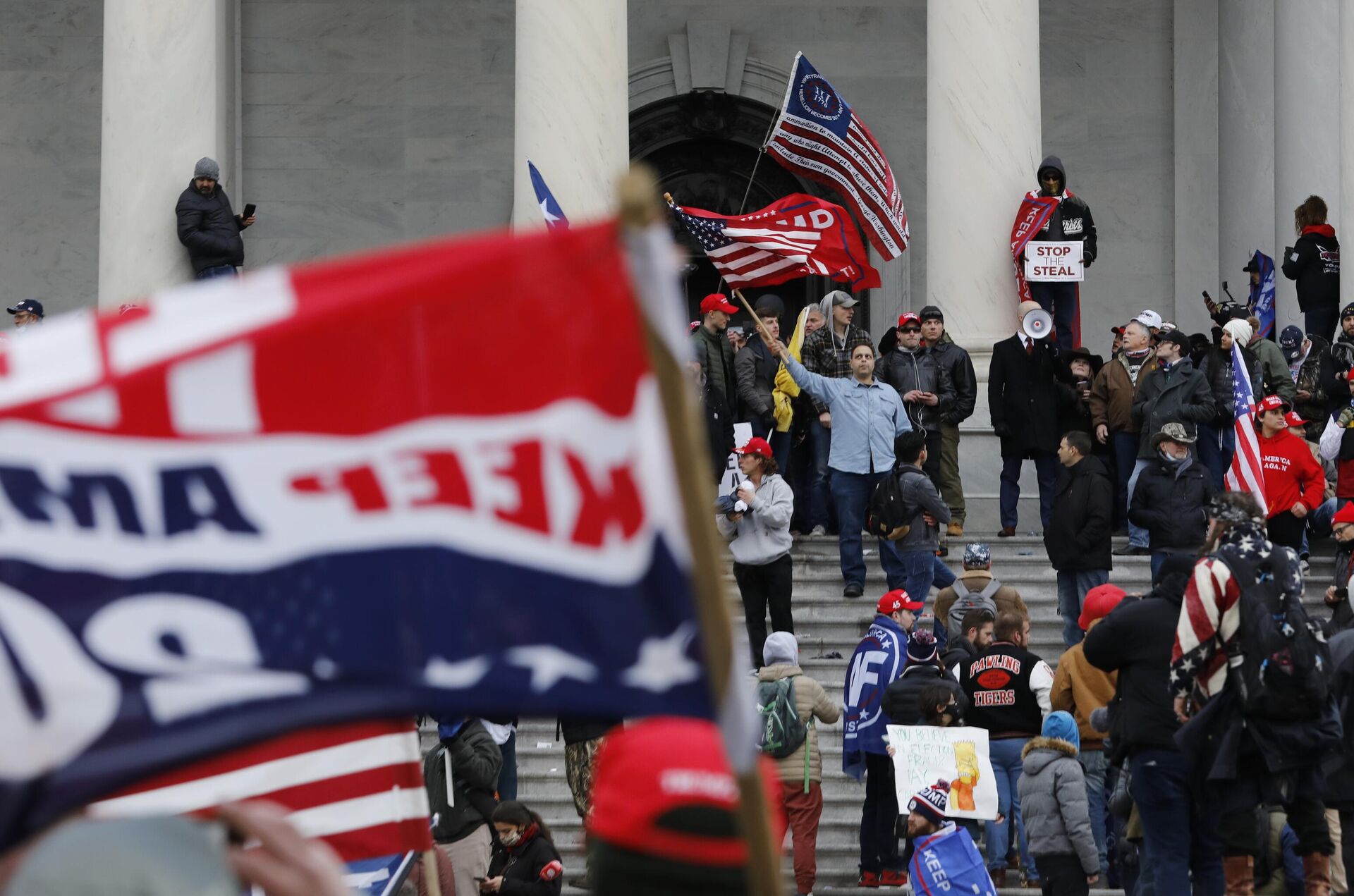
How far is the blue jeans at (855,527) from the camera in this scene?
1534 cm

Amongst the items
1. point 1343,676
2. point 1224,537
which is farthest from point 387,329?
point 1343,676

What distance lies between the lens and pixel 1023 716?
39.3 ft

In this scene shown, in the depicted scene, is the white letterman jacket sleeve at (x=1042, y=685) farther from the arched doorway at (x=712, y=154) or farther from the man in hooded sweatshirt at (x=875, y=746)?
the arched doorway at (x=712, y=154)

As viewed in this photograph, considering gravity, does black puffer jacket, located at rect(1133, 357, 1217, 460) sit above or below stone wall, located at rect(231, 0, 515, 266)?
below

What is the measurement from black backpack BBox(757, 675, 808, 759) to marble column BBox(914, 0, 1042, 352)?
6575mm

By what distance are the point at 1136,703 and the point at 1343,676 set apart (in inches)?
44.5

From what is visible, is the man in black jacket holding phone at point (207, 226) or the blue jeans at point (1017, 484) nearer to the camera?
the blue jeans at point (1017, 484)

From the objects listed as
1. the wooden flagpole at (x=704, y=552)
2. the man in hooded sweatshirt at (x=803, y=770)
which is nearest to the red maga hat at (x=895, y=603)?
the man in hooded sweatshirt at (x=803, y=770)

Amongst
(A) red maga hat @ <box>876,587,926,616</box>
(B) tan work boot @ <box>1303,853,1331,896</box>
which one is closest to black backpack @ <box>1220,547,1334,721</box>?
(B) tan work boot @ <box>1303,853,1331,896</box>

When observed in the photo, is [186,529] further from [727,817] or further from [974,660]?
[974,660]

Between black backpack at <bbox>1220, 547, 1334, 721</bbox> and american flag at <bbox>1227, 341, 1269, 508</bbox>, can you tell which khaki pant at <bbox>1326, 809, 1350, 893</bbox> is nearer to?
black backpack at <bbox>1220, 547, 1334, 721</bbox>

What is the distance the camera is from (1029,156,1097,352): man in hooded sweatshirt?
1786 centimetres

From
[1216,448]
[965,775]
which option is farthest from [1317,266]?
[965,775]

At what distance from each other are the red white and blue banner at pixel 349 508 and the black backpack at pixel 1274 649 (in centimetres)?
695
